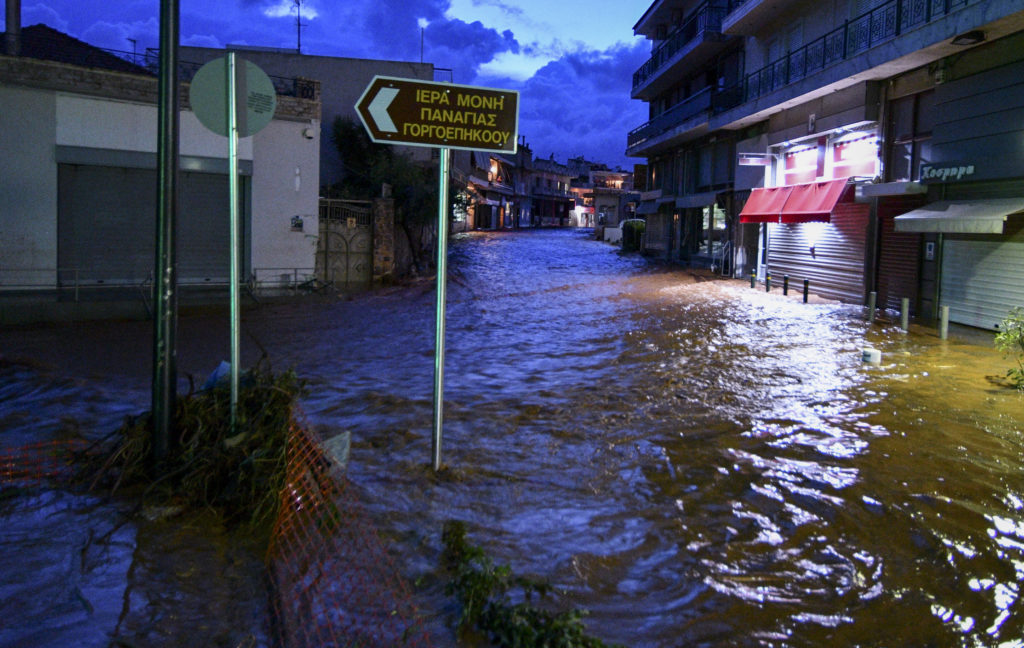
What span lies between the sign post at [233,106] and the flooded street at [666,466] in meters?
1.87

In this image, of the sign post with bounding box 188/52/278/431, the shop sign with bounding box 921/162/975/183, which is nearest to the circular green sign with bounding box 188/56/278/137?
the sign post with bounding box 188/52/278/431

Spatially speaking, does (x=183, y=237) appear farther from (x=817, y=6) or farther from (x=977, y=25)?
(x=817, y=6)

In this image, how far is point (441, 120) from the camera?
20.0 feet

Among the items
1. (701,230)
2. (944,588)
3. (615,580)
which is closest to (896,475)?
(944,588)

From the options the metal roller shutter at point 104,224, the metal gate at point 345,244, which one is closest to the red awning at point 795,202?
the metal gate at point 345,244

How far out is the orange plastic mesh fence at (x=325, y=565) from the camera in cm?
407

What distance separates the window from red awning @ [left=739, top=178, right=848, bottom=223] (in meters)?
1.95

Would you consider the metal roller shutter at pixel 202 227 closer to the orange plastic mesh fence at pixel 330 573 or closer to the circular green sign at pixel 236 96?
the circular green sign at pixel 236 96

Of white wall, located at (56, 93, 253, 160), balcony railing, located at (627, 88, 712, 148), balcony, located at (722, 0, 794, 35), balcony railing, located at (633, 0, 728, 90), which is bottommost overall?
white wall, located at (56, 93, 253, 160)

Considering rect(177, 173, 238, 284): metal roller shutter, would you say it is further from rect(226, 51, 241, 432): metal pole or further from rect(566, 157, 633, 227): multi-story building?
rect(566, 157, 633, 227): multi-story building

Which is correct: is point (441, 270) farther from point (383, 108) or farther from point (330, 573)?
point (330, 573)

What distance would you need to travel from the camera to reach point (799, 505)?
6.12m

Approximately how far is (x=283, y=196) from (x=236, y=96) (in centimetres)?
1611

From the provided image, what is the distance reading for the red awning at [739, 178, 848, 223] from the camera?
21.5m
